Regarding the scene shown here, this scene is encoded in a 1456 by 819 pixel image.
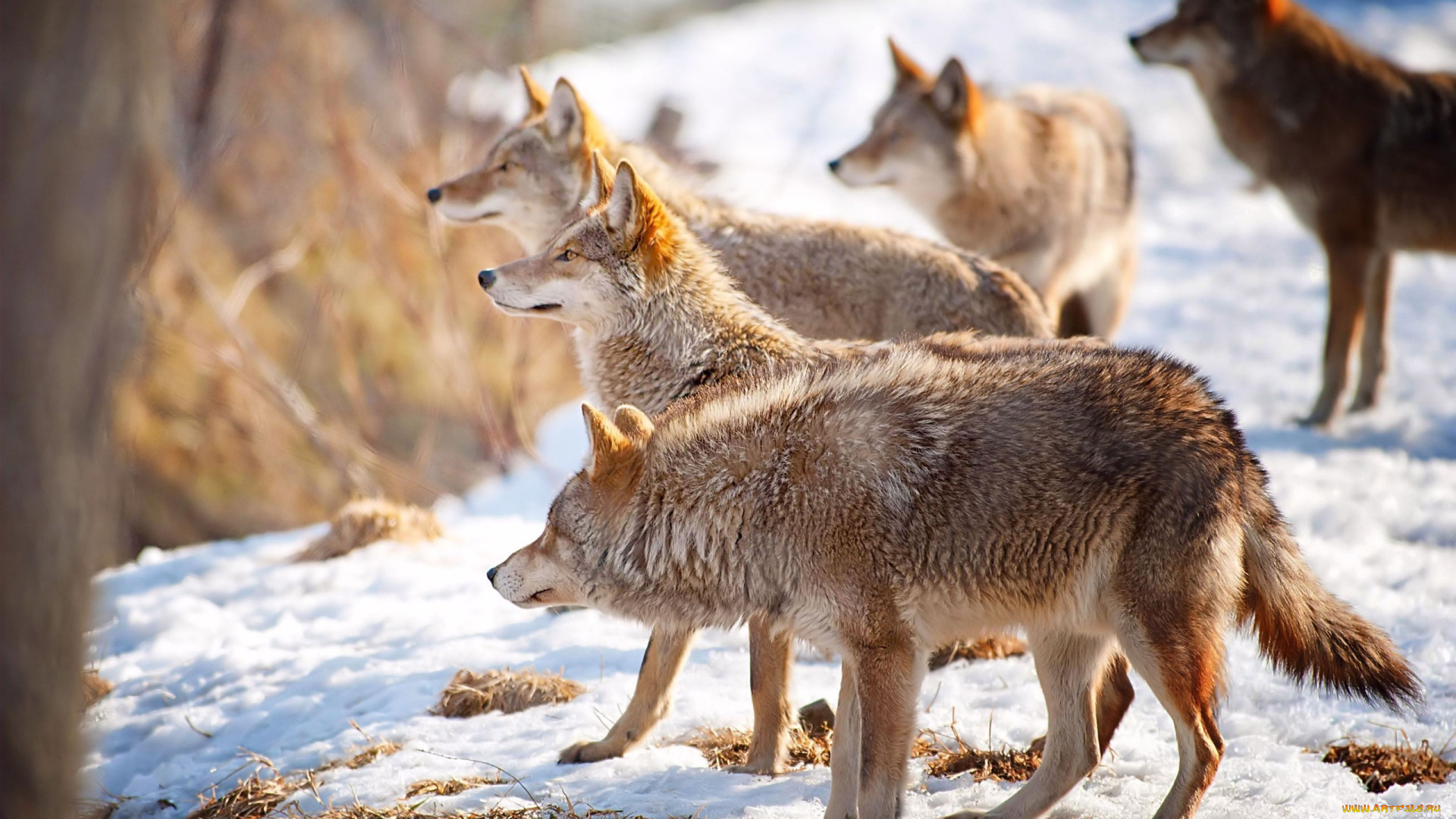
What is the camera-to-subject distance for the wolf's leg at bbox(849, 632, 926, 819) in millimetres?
3816

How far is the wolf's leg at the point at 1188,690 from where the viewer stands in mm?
3666

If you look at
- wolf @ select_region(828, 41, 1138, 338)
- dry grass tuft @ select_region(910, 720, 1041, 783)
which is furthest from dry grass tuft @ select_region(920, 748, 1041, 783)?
wolf @ select_region(828, 41, 1138, 338)

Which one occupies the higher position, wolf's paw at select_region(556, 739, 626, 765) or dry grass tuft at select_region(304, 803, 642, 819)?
wolf's paw at select_region(556, 739, 626, 765)

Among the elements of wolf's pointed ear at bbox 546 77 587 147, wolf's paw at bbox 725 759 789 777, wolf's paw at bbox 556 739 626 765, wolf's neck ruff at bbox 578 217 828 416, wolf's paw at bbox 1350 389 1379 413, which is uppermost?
wolf's pointed ear at bbox 546 77 587 147

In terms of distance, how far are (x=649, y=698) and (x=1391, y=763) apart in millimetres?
2839

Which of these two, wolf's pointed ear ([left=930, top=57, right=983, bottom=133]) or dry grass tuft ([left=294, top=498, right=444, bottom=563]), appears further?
wolf's pointed ear ([left=930, top=57, right=983, bottom=133])

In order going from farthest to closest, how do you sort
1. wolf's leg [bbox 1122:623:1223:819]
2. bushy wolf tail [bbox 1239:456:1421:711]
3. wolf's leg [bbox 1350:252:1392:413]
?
wolf's leg [bbox 1350:252:1392:413]
bushy wolf tail [bbox 1239:456:1421:711]
wolf's leg [bbox 1122:623:1223:819]

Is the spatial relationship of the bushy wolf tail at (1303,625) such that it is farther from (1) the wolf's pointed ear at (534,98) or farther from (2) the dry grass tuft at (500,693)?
(1) the wolf's pointed ear at (534,98)

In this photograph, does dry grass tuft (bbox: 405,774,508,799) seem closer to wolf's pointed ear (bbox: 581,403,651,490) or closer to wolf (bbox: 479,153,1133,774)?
wolf (bbox: 479,153,1133,774)

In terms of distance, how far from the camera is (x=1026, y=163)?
9.47 m

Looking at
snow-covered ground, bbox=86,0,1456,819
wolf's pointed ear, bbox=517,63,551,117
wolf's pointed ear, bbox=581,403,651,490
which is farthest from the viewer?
wolf's pointed ear, bbox=517,63,551,117

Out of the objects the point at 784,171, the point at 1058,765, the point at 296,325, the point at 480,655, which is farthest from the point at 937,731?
the point at 296,325

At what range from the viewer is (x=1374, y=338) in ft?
32.4

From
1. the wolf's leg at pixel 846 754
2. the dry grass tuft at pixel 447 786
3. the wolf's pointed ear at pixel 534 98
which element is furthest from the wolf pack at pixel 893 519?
the wolf's pointed ear at pixel 534 98
